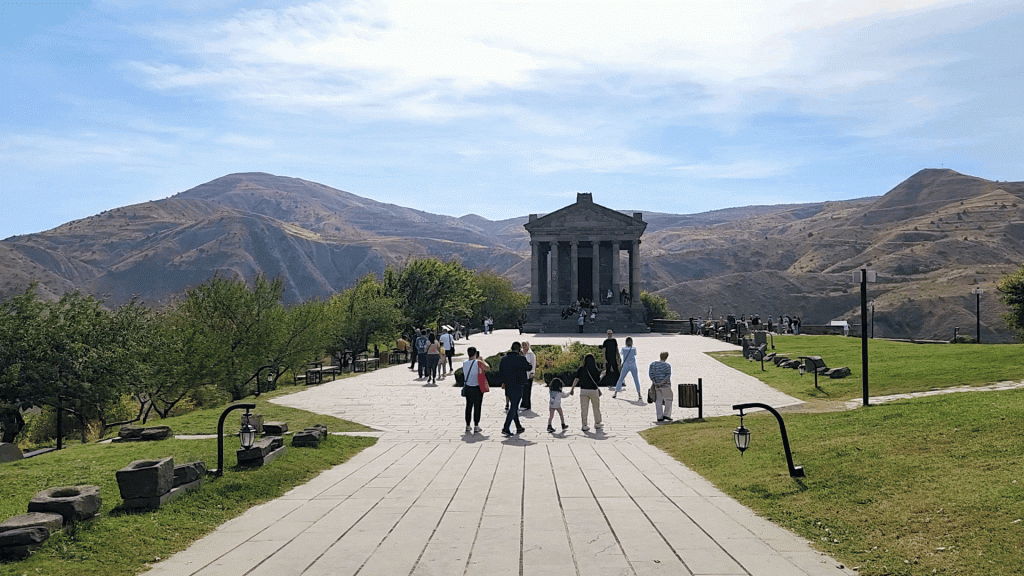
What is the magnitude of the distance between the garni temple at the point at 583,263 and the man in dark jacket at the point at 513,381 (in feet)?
152

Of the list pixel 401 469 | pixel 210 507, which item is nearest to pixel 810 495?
pixel 401 469

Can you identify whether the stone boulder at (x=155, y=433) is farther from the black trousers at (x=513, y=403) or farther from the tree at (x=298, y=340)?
the tree at (x=298, y=340)

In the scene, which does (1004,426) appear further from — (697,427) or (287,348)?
(287,348)

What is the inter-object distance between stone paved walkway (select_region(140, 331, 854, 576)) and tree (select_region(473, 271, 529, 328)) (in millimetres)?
60569

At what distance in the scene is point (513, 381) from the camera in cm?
1530

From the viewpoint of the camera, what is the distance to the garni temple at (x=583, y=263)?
64.2 m

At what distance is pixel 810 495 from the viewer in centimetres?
891

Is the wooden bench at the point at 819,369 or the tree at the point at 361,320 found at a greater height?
the tree at the point at 361,320

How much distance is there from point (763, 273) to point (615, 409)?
11412 cm

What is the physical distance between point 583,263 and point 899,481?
6443cm

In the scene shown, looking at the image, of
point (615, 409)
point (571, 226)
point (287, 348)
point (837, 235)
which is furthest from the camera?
point (837, 235)

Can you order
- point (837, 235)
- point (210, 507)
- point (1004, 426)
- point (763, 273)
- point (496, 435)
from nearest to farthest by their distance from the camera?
point (210, 507)
point (1004, 426)
point (496, 435)
point (763, 273)
point (837, 235)

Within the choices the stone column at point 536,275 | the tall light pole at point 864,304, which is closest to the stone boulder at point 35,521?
the tall light pole at point 864,304

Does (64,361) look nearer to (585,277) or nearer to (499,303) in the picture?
(585,277)
